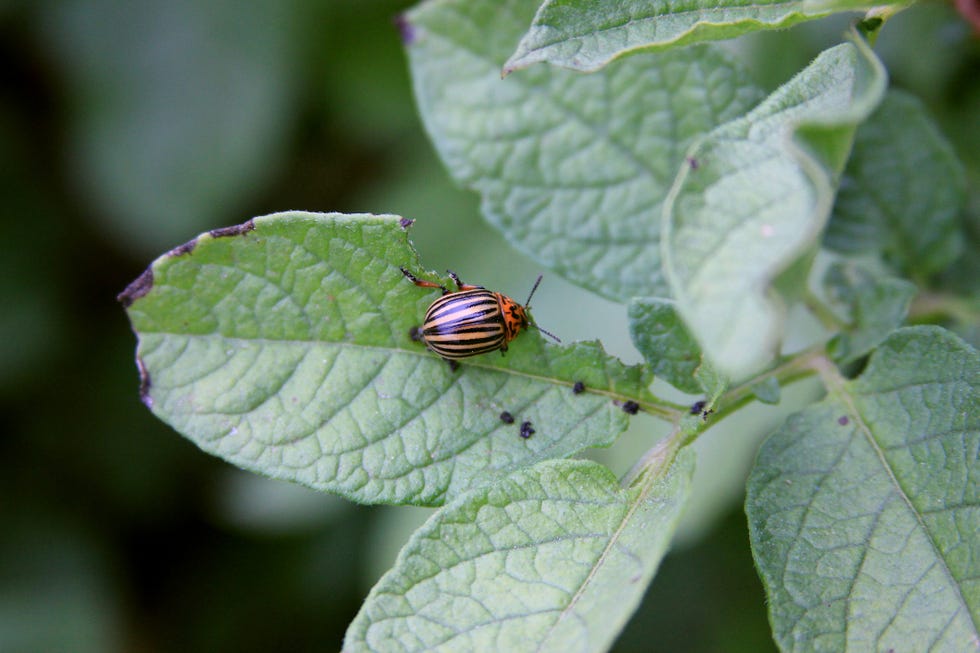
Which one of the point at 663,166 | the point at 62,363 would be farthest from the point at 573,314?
the point at 62,363

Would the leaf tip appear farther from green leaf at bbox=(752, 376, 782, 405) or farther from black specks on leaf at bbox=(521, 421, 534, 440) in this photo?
green leaf at bbox=(752, 376, 782, 405)

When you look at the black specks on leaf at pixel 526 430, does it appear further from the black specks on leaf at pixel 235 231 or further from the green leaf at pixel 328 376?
the black specks on leaf at pixel 235 231

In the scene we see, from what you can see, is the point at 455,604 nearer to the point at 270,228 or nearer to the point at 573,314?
the point at 270,228

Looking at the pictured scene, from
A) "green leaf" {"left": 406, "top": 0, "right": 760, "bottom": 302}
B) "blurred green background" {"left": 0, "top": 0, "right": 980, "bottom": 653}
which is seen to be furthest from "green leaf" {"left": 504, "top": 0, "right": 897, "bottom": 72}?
"blurred green background" {"left": 0, "top": 0, "right": 980, "bottom": 653}

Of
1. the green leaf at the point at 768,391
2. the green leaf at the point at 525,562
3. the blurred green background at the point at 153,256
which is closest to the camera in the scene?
the green leaf at the point at 525,562

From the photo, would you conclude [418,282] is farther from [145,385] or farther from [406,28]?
[406,28]

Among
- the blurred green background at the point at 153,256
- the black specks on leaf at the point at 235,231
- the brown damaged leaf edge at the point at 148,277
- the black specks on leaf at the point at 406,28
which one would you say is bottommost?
the blurred green background at the point at 153,256

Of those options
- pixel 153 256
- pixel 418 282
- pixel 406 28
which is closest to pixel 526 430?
pixel 418 282

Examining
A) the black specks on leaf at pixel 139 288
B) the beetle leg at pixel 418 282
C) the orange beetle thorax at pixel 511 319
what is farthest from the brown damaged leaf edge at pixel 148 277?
the orange beetle thorax at pixel 511 319
